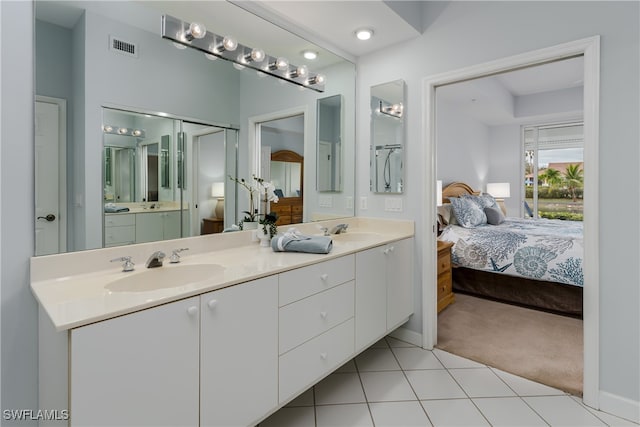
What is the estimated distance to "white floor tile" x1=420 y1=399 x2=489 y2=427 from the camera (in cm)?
177

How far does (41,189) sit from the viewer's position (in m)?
1.41

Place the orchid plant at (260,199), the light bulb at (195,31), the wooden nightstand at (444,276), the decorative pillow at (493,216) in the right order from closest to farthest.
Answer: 1. the light bulb at (195,31)
2. the orchid plant at (260,199)
3. the wooden nightstand at (444,276)
4. the decorative pillow at (493,216)

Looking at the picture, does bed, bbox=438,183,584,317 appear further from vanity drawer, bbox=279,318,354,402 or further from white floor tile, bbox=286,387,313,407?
white floor tile, bbox=286,387,313,407

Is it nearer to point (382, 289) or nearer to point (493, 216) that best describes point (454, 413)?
point (382, 289)

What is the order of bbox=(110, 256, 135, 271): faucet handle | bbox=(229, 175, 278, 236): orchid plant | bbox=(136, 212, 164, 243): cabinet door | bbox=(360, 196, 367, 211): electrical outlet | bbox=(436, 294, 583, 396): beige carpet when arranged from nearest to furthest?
bbox=(110, 256, 135, 271): faucet handle < bbox=(136, 212, 164, 243): cabinet door < bbox=(229, 175, 278, 236): orchid plant < bbox=(436, 294, 583, 396): beige carpet < bbox=(360, 196, 367, 211): electrical outlet

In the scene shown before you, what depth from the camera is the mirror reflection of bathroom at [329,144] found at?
2697 millimetres

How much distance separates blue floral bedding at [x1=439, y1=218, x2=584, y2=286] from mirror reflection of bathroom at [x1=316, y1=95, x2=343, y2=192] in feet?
6.11

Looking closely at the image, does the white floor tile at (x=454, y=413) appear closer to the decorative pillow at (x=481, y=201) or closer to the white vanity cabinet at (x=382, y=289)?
the white vanity cabinet at (x=382, y=289)

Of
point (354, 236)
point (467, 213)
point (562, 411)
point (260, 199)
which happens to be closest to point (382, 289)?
point (354, 236)

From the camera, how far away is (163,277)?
1.59m

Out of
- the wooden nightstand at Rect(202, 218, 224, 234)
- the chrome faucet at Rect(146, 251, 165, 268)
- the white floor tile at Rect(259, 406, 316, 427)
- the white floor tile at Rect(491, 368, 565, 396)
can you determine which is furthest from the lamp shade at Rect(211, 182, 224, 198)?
the white floor tile at Rect(491, 368, 565, 396)

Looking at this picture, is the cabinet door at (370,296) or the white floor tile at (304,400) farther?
the cabinet door at (370,296)

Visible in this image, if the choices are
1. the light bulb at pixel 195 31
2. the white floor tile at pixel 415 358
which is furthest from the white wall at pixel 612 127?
the light bulb at pixel 195 31

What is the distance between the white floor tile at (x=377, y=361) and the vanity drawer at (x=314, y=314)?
556 millimetres
